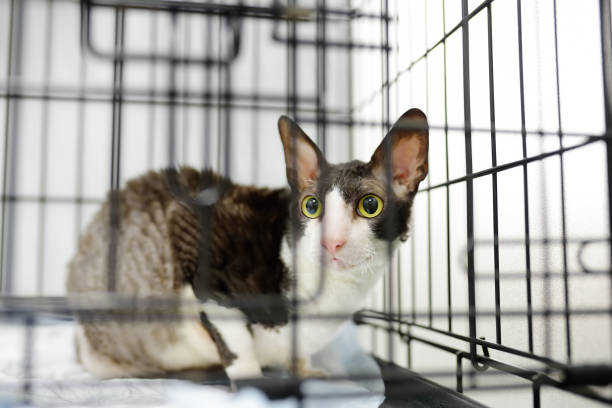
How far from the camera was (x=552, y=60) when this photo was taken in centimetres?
89

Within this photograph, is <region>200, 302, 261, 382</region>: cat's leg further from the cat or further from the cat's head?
the cat's head

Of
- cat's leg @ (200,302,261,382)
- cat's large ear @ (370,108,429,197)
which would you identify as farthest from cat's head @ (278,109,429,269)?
cat's leg @ (200,302,261,382)

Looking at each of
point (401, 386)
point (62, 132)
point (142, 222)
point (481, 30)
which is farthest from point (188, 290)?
point (62, 132)

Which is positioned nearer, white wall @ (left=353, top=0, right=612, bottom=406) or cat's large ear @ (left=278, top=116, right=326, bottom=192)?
white wall @ (left=353, top=0, right=612, bottom=406)

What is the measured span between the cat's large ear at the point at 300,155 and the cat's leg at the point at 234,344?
34 cm

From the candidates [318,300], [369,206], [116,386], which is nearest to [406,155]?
[369,206]

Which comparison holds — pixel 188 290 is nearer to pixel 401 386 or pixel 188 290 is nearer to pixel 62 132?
pixel 401 386

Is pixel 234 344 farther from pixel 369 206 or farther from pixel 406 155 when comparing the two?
pixel 406 155

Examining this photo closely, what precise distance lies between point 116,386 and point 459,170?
839 mm

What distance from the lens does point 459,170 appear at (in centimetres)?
114

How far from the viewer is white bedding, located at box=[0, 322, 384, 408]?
0.85 metres

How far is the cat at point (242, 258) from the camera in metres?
1.07

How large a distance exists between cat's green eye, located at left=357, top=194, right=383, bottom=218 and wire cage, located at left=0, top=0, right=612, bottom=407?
137mm

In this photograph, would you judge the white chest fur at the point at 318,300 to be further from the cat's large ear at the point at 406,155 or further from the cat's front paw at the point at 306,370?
the cat's large ear at the point at 406,155
